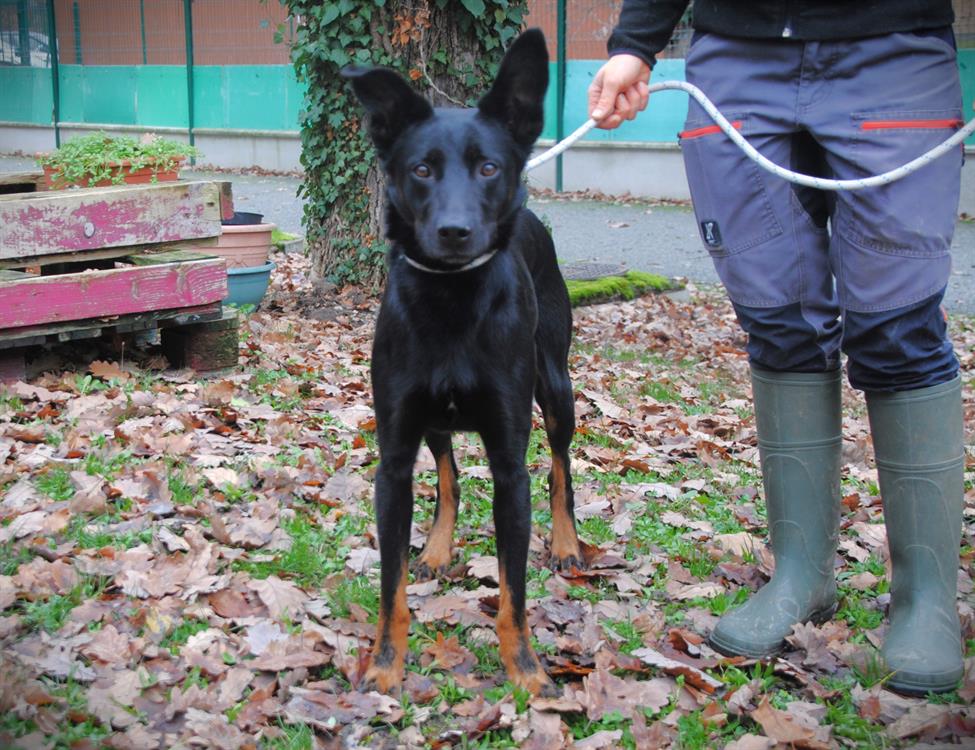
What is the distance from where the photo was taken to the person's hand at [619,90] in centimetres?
291

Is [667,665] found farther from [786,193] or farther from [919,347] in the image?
[786,193]

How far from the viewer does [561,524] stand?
11.4ft

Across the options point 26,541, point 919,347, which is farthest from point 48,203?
point 919,347

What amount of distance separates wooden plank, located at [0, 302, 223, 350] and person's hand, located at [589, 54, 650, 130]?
276 centimetres

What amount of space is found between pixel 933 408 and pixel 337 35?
4893mm

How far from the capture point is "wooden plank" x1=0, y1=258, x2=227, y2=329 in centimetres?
463


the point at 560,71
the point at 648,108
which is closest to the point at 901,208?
the point at 560,71

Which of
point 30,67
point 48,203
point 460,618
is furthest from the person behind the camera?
point 30,67

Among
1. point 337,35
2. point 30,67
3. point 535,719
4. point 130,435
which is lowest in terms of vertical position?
point 535,719

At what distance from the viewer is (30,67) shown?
70.9 feet

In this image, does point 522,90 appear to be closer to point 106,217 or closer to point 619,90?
point 619,90

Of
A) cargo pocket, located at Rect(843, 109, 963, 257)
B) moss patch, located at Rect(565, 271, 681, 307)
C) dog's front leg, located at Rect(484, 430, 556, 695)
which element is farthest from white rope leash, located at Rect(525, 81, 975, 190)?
moss patch, located at Rect(565, 271, 681, 307)

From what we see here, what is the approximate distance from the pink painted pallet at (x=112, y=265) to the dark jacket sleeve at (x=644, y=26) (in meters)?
2.84

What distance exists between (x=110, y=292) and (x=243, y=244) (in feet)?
5.73
